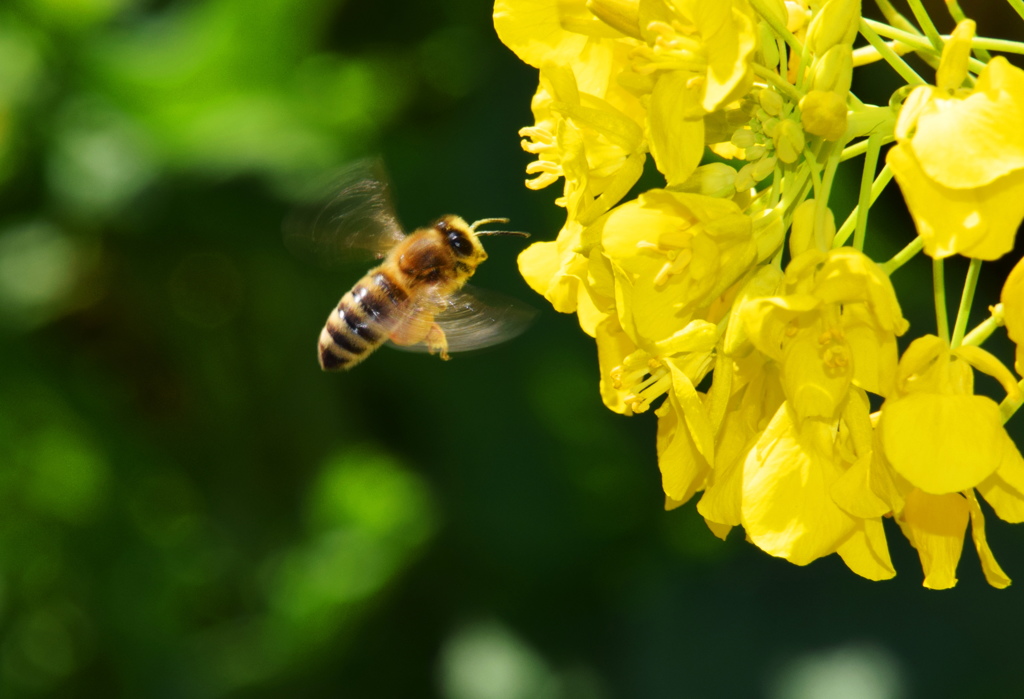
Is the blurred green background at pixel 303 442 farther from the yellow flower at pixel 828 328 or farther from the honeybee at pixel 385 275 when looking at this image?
the yellow flower at pixel 828 328

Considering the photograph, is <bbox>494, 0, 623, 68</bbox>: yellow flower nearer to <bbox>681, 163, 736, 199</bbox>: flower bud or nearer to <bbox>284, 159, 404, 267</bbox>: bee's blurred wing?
<bbox>681, 163, 736, 199</bbox>: flower bud

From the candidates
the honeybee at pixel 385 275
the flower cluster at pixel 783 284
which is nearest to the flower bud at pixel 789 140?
the flower cluster at pixel 783 284

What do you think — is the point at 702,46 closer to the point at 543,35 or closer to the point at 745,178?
the point at 745,178

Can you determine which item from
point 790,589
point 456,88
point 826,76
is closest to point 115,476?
point 456,88

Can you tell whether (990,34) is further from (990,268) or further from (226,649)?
(226,649)

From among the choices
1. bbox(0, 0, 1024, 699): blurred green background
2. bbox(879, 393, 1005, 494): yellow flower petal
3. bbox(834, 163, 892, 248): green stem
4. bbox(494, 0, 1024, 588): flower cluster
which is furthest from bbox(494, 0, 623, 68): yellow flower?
bbox(0, 0, 1024, 699): blurred green background

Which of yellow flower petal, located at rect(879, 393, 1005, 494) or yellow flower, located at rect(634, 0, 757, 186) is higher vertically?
yellow flower, located at rect(634, 0, 757, 186)

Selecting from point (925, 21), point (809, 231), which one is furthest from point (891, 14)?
point (809, 231)
